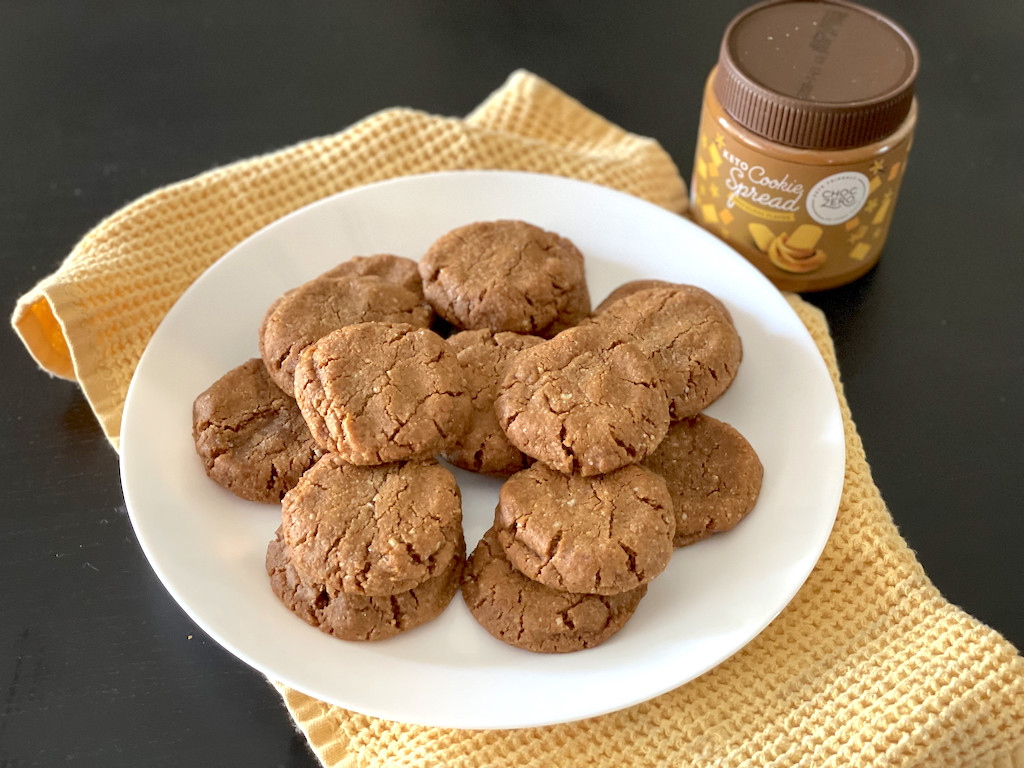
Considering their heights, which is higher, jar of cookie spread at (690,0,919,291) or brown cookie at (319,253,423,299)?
jar of cookie spread at (690,0,919,291)

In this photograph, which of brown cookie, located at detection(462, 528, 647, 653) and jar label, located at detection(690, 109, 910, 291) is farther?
jar label, located at detection(690, 109, 910, 291)

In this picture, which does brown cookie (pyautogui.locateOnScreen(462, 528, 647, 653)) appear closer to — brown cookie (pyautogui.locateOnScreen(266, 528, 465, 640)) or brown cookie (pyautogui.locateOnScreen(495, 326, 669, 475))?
brown cookie (pyautogui.locateOnScreen(266, 528, 465, 640))

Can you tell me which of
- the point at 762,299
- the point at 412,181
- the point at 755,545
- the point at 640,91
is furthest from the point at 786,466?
the point at 640,91

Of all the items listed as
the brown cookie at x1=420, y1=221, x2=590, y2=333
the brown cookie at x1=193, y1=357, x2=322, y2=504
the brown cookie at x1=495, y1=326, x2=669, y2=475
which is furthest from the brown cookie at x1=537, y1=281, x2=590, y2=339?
the brown cookie at x1=193, y1=357, x2=322, y2=504

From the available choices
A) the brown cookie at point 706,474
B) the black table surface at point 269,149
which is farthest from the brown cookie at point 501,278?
the black table surface at point 269,149

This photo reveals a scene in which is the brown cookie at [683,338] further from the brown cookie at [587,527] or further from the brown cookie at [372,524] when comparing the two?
the brown cookie at [372,524]

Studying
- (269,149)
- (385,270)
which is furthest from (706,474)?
(269,149)
